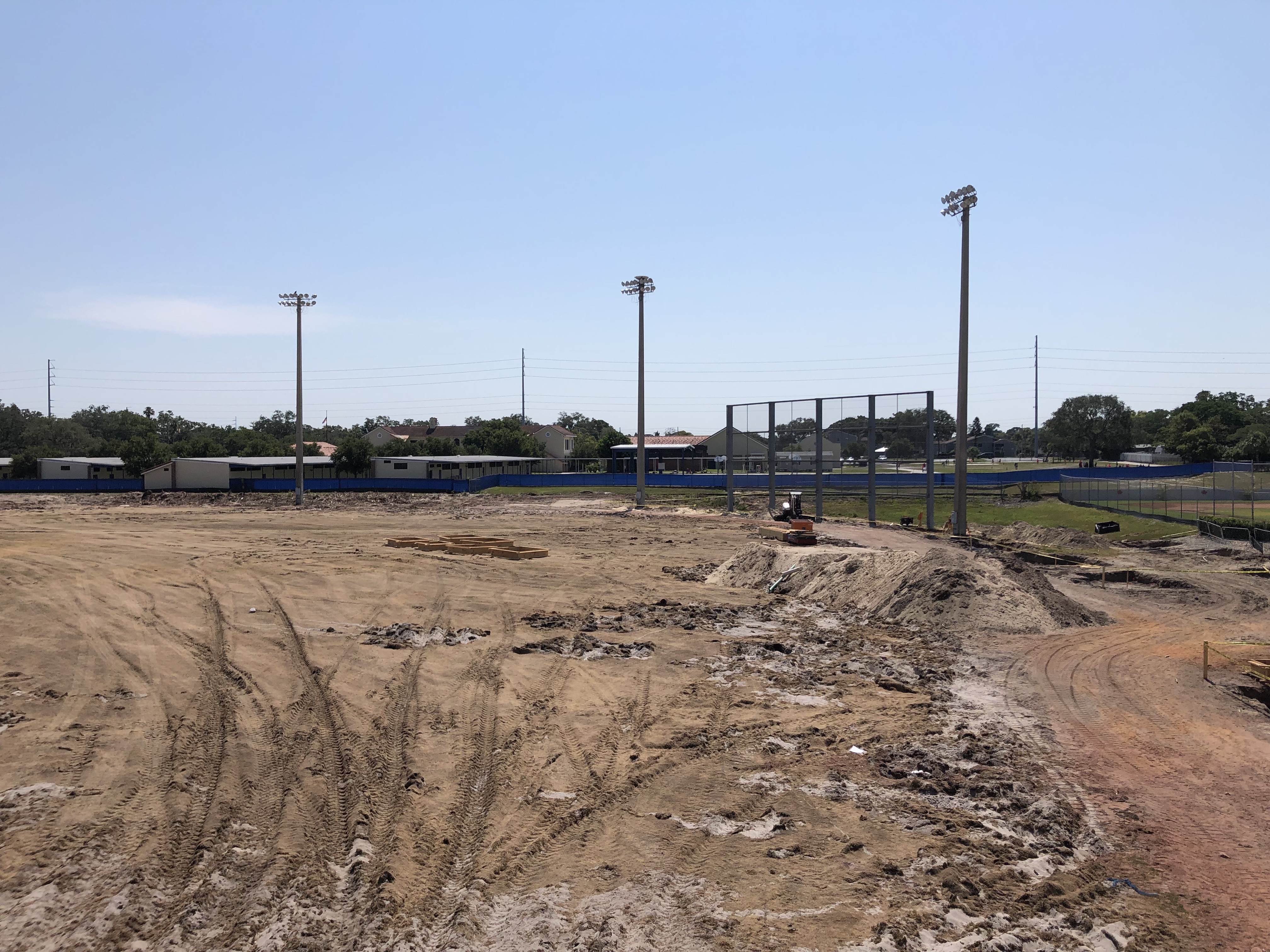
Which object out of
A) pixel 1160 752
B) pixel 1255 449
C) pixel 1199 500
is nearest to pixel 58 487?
pixel 1160 752

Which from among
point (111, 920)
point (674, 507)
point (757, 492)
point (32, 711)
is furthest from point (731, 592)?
point (757, 492)

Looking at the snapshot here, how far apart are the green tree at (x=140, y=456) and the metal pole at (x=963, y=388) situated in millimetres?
71942

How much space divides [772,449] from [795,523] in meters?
12.1

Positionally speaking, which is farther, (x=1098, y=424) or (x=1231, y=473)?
(x=1098, y=424)

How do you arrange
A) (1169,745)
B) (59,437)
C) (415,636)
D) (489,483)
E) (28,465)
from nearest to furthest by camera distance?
1. (1169,745)
2. (415,636)
3. (489,483)
4. (28,465)
5. (59,437)

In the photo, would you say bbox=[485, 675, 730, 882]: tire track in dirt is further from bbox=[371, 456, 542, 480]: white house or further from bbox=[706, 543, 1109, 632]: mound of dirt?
bbox=[371, 456, 542, 480]: white house

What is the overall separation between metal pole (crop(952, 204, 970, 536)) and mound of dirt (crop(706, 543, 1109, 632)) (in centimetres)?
742

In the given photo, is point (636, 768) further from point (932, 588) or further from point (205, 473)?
point (205, 473)

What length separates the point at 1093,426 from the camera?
115625 millimetres

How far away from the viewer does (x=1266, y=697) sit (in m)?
14.4

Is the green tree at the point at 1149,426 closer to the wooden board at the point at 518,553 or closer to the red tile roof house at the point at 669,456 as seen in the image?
the red tile roof house at the point at 669,456

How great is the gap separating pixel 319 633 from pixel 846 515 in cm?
3490

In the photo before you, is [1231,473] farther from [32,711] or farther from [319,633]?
[32,711]

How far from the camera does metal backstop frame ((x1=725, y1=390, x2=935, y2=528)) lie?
36.2m
